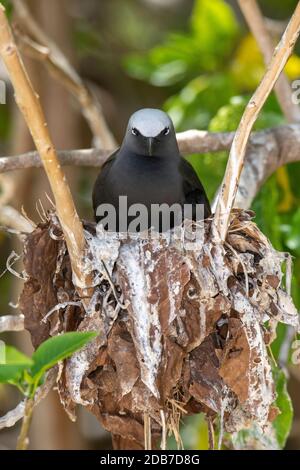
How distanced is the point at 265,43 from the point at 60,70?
40.2 inches

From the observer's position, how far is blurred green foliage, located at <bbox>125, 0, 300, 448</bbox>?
449cm

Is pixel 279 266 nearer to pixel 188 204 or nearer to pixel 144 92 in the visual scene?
pixel 188 204

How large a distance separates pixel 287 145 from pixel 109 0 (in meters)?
3.65

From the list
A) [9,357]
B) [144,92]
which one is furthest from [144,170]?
[144,92]

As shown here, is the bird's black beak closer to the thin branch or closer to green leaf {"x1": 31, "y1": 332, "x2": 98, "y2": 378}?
the thin branch

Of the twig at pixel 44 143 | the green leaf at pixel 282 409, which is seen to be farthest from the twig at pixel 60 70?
the green leaf at pixel 282 409

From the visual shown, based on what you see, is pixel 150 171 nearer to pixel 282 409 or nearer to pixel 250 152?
pixel 250 152

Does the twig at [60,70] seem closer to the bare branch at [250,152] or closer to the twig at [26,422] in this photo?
the bare branch at [250,152]

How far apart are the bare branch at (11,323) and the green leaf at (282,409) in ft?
3.78

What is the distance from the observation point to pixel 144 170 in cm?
383

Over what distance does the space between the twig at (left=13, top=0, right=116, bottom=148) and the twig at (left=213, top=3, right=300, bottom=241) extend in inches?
60.8

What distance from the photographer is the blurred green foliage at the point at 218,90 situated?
4489mm

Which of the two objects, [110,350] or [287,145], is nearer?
[110,350]
